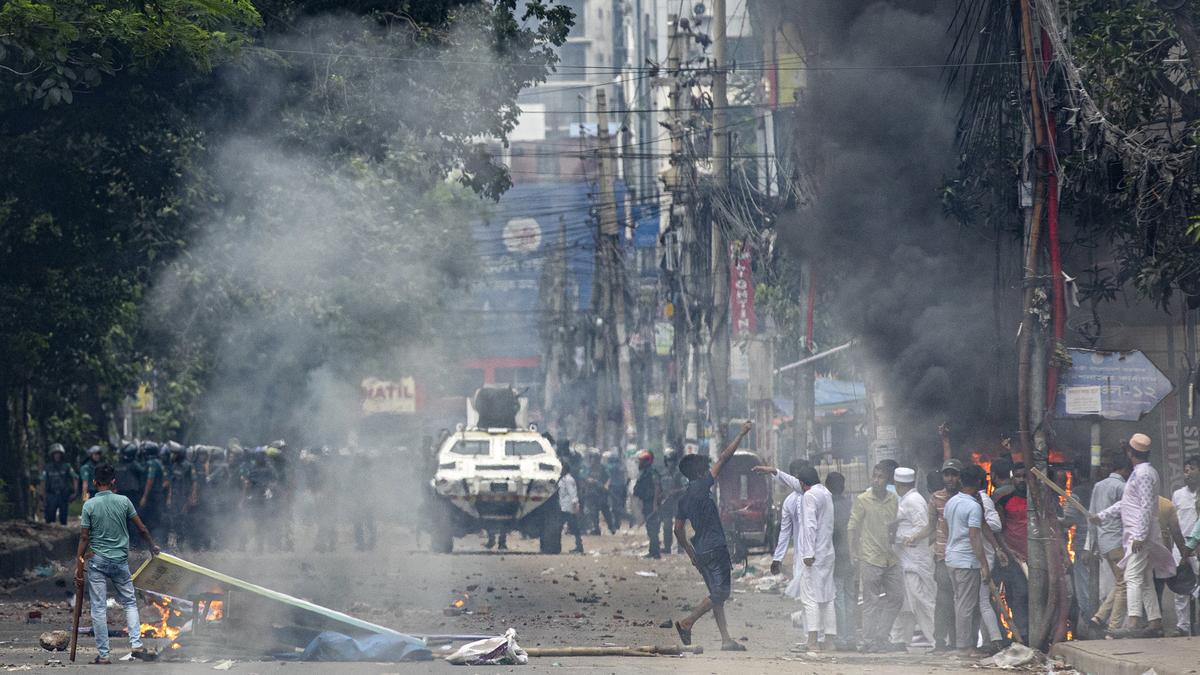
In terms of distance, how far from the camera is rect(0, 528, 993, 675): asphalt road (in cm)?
1080

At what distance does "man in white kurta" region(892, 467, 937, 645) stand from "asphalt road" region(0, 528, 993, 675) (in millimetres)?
361

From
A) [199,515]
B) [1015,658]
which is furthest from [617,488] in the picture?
[1015,658]

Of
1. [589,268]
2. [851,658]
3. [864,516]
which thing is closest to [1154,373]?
[864,516]

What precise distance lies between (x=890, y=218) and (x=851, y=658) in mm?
8138

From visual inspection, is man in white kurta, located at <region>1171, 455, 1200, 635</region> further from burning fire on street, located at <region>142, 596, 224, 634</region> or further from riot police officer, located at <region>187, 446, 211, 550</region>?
riot police officer, located at <region>187, 446, 211, 550</region>

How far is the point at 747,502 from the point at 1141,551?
1009 cm

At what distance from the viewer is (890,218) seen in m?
18.8

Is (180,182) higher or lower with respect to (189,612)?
higher

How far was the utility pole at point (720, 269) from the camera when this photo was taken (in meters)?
25.5

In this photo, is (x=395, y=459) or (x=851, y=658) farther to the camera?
(x=395, y=459)

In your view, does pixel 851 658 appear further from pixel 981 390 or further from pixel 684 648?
pixel 981 390

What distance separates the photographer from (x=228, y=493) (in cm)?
2430

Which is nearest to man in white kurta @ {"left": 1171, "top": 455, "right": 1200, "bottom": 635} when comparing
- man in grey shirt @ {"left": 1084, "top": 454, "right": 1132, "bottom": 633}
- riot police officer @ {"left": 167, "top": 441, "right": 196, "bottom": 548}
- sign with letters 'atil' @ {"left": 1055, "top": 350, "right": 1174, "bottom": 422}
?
man in grey shirt @ {"left": 1084, "top": 454, "right": 1132, "bottom": 633}

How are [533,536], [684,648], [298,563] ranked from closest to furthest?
[684,648] < [298,563] < [533,536]
